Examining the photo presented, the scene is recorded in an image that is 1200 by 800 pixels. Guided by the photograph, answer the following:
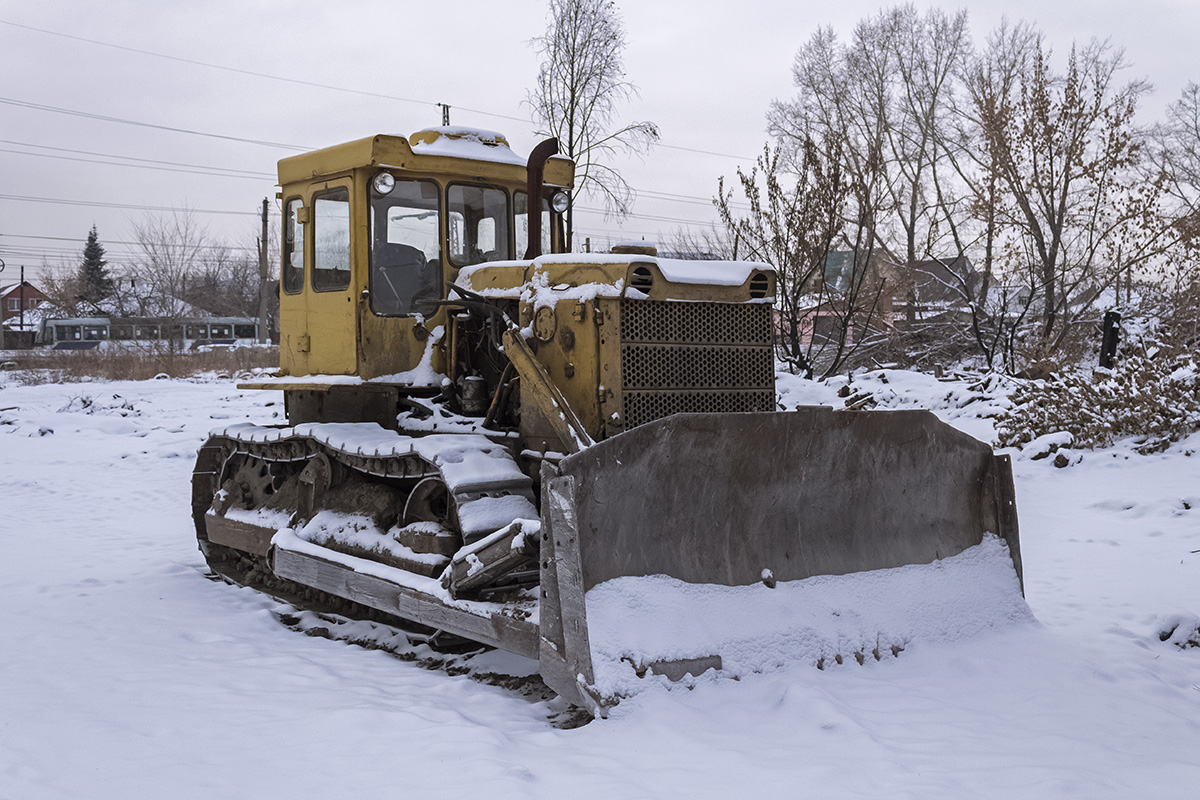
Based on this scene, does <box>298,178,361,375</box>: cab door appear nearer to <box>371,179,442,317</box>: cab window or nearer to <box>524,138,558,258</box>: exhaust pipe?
<box>371,179,442,317</box>: cab window

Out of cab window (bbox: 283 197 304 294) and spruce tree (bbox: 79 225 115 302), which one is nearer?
cab window (bbox: 283 197 304 294)

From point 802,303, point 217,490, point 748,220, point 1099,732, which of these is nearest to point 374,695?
point 1099,732

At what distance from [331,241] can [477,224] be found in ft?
3.26

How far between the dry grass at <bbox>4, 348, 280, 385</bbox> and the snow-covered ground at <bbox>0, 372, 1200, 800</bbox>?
20.4m

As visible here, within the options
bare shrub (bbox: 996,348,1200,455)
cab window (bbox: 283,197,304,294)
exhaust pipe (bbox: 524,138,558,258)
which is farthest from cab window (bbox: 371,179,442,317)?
bare shrub (bbox: 996,348,1200,455)

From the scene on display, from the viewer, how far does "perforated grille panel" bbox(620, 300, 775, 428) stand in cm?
562

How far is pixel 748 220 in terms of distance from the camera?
48.3ft

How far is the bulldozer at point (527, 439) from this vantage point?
486cm

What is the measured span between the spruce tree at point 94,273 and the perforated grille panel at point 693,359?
71942mm

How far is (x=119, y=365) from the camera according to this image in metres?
27.3

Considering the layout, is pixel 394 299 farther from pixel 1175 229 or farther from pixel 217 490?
pixel 1175 229

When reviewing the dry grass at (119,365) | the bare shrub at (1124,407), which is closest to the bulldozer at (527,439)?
the bare shrub at (1124,407)

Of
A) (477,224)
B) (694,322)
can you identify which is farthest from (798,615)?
(477,224)

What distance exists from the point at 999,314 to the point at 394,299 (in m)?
13.2
